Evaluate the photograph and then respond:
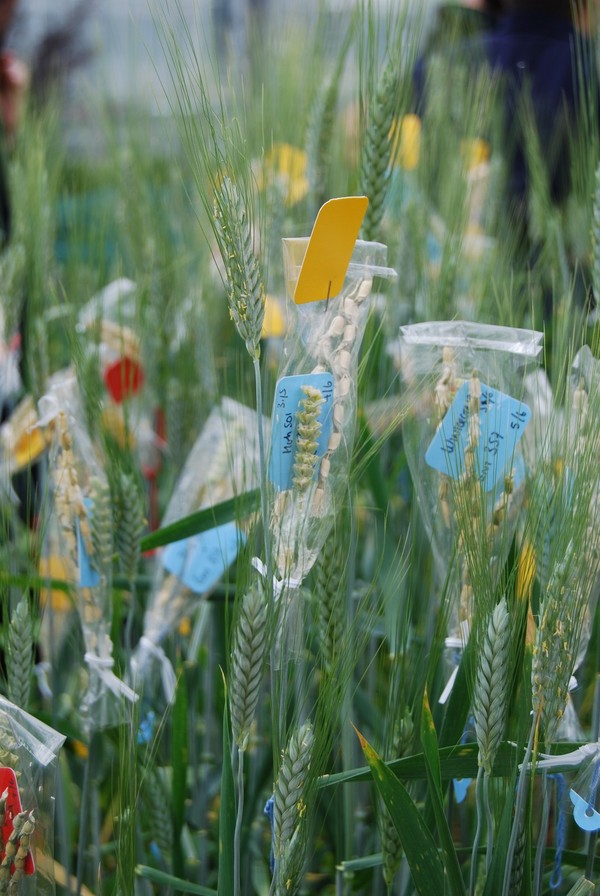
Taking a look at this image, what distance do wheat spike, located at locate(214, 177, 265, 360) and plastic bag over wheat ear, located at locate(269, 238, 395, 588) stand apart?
0.12ft

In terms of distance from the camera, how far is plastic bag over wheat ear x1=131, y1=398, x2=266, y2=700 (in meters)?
0.84

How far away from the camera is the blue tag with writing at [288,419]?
57 cm

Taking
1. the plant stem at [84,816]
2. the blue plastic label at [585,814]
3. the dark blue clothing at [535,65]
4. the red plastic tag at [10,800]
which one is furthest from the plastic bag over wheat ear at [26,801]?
the dark blue clothing at [535,65]

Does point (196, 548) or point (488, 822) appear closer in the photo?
point (488, 822)

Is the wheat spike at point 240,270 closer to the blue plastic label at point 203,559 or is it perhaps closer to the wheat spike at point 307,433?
the wheat spike at point 307,433

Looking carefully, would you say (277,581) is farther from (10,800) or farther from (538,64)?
(538,64)

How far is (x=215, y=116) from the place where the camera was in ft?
1.91

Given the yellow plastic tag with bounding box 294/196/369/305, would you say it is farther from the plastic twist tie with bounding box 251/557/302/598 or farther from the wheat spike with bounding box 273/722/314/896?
the wheat spike with bounding box 273/722/314/896

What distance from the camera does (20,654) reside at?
0.64 m

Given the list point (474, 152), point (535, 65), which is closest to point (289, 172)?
point (474, 152)

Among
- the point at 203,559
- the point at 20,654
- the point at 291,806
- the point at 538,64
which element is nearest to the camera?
the point at 291,806

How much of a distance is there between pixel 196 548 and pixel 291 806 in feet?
1.16

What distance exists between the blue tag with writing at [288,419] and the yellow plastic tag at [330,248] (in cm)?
5

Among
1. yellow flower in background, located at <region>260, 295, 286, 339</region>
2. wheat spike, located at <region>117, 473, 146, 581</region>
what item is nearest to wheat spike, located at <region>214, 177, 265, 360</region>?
wheat spike, located at <region>117, 473, 146, 581</region>
